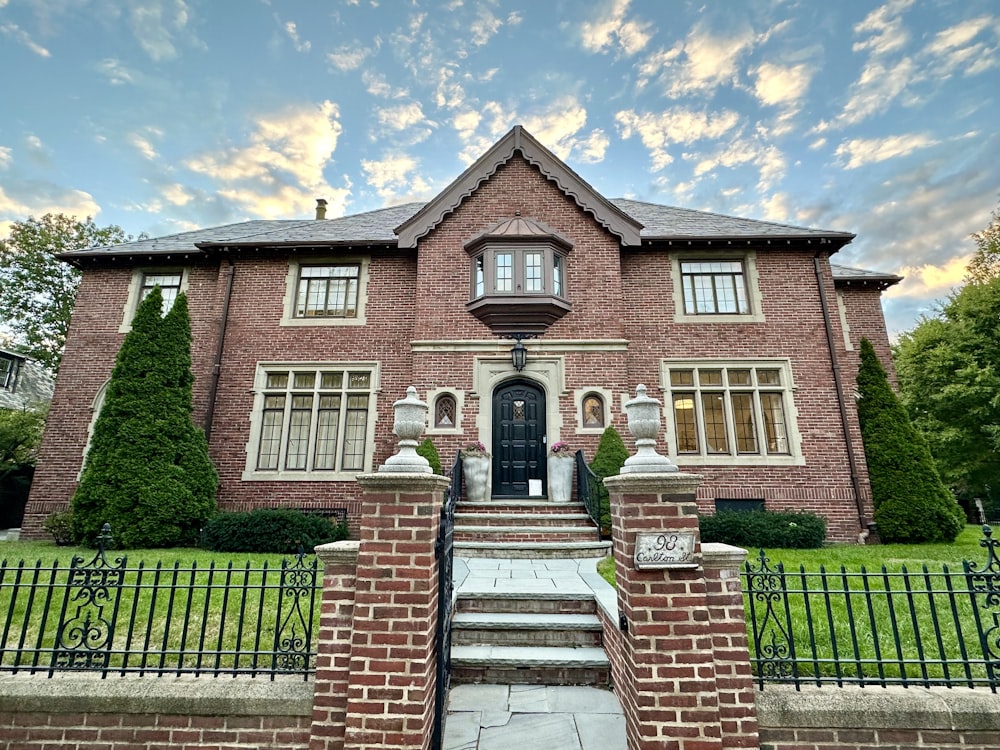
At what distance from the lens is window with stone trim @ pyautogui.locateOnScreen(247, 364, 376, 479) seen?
11.5 meters

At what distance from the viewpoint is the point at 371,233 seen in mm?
13016

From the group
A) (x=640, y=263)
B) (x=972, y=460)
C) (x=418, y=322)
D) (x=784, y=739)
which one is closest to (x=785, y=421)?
(x=640, y=263)

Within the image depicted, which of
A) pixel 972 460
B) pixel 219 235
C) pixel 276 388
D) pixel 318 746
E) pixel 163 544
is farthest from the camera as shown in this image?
pixel 972 460

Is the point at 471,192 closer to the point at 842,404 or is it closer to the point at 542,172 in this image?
the point at 542,172

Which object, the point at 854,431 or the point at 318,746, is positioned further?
the point at 854,431

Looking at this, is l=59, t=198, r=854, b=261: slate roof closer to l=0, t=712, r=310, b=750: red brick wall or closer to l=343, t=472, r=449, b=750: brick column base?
l=343, t=472, r=449, b=750: brick column base

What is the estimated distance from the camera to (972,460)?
66.2 feet

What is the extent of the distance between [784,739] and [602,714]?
116 centimetres

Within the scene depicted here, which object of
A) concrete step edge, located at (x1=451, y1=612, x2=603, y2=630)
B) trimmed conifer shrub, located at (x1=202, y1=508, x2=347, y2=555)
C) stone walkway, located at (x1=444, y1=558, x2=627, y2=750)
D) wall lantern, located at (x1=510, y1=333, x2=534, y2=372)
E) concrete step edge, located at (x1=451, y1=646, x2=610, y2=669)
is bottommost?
stone walkway, located at (x1=444, y1=558, x2=627, y2=750)

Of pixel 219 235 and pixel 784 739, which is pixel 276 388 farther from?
pixel 784 739

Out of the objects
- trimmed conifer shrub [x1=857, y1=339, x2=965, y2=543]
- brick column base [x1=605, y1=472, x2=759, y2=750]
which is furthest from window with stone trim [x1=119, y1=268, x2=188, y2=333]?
trimmed conifer shrub [x1=857, y1=339, x2=965, y2=543]

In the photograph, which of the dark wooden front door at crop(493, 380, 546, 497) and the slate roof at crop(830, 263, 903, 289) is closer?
the dark wooden front door at crop(493, 380, 546, 497)

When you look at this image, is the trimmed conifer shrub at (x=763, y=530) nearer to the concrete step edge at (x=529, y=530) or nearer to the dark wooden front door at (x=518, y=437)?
the concrete step edge at (x=529, y=530)

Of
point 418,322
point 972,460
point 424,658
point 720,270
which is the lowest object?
point 424,658
